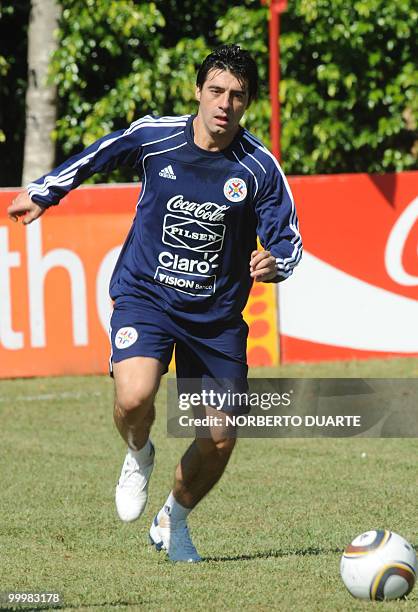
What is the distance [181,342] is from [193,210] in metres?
0.65

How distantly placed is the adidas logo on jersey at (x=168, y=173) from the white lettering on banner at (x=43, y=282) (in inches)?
285

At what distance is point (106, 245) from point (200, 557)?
739 centimetres

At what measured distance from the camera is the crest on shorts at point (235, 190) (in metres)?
5.98

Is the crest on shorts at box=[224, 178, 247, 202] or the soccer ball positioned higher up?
the crest on shorts at box=[224, 178, 247, 202]

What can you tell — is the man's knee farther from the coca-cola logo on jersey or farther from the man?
the coca-cola logo on jersey

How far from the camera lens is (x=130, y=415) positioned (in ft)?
19.8

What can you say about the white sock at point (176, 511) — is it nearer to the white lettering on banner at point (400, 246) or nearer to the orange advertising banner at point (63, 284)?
the orange advertising banner at point (63, 284)

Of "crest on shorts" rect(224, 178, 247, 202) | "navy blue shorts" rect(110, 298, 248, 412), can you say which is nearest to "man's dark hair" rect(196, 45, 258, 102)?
"crest on shorts" rect(224, 178, 247, 202)

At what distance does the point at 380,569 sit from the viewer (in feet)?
17.0

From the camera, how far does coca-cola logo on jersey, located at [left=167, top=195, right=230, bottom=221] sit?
19.6ft

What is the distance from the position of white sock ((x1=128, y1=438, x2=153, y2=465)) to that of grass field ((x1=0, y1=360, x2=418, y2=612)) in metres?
0.49

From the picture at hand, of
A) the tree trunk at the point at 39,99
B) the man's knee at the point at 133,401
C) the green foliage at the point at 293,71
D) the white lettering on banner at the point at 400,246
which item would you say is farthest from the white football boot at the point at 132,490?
the tree trunk at the point at 39,99

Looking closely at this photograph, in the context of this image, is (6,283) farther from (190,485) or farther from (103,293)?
(190,485)

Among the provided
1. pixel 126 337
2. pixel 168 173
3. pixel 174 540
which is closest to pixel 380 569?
pixel 174 540
